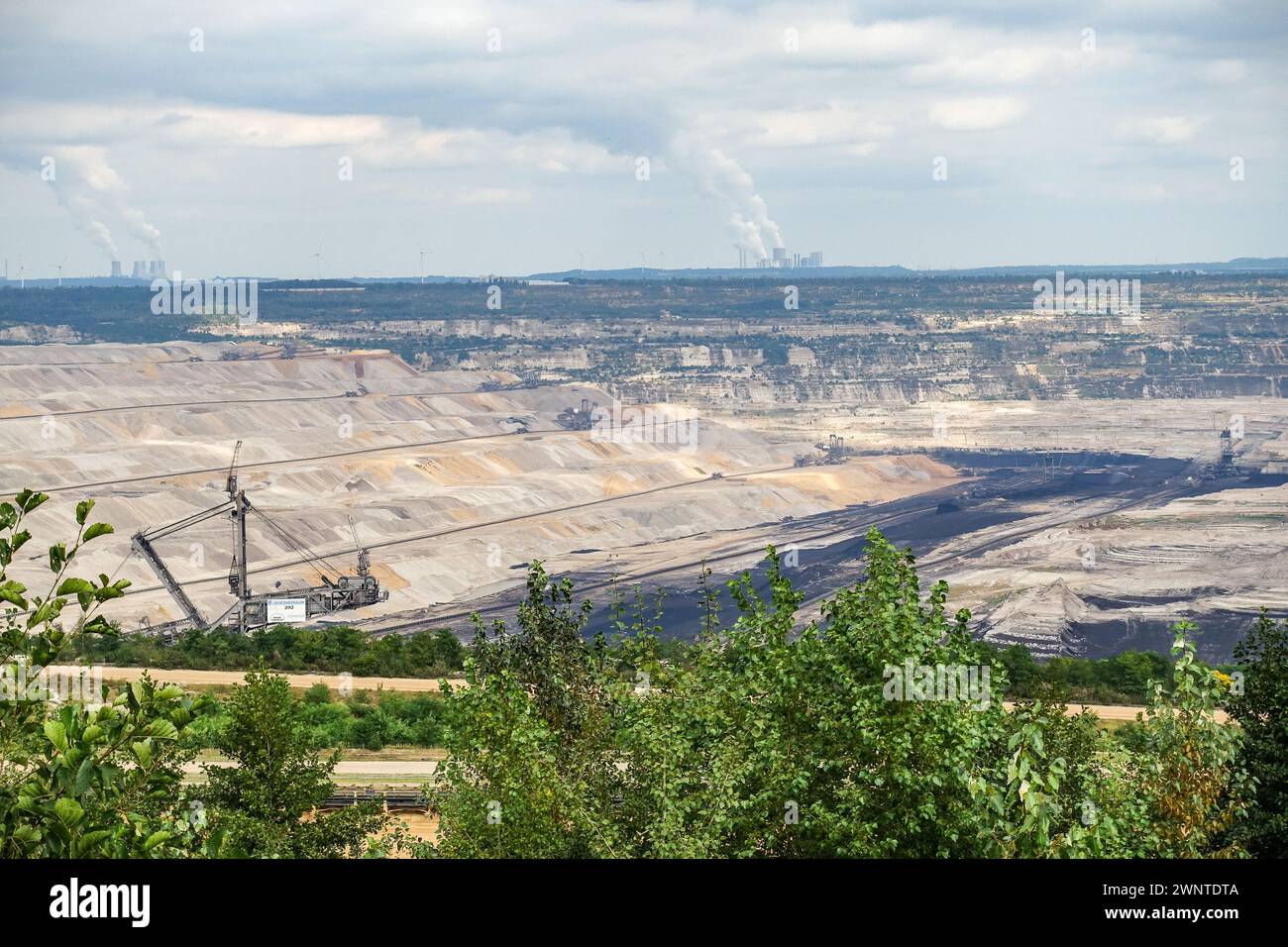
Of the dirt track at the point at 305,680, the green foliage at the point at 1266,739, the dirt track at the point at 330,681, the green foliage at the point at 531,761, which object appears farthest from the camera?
the dirt track at the point at 305,680

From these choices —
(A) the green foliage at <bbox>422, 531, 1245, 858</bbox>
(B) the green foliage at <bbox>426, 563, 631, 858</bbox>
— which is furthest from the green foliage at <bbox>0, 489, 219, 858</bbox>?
(B) the green foliage at <bbox>426, 563, 631, 858</bbox>

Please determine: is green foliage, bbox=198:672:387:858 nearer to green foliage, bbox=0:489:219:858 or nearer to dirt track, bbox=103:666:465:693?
green foliage, bbox=0:489:219:858

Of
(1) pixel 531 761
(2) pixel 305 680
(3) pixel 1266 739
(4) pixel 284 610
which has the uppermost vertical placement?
(1) pixel 531 761

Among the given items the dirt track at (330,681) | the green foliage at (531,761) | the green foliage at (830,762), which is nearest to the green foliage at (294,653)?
the dirt track at (330,681)

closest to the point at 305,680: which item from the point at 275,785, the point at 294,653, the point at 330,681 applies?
the point at 330,681

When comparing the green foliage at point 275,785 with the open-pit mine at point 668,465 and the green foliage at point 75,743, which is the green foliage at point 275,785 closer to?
the green foliage at point 75,743

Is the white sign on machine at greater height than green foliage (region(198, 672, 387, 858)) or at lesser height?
lesser

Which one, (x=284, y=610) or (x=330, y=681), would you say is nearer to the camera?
(x=330, y=681)

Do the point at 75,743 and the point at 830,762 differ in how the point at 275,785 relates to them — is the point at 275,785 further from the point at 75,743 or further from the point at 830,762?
the point at 75,743
